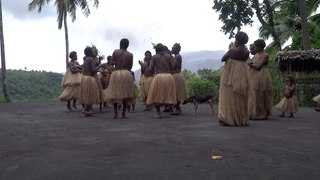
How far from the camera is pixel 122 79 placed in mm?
9375

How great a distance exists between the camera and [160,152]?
5.22 meters

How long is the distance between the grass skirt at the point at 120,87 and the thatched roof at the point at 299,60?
7142 mm

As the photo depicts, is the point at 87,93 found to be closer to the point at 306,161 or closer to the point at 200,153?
the point at 200,153

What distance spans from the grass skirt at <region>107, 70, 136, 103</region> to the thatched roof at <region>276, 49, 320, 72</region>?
7142 mm

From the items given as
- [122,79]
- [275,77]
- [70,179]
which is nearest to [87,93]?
[122,79]

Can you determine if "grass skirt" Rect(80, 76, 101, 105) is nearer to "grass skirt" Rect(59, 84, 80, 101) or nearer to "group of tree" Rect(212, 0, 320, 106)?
"grass skirt" Rect(59, 84, 80, 101)

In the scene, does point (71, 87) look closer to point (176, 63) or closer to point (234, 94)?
point (176, 63)

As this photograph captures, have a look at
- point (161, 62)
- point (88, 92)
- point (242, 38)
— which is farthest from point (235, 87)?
point (88, 92)

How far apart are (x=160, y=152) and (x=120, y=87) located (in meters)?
4.32

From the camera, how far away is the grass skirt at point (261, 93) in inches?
367

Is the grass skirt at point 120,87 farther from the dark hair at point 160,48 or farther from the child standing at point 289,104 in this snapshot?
the child standing at point 289,104

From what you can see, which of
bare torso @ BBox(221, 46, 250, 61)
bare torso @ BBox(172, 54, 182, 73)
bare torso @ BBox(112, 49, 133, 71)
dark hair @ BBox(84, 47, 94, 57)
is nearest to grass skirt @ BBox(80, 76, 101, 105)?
dark hair @ BBox(84, 47, 94, 57)

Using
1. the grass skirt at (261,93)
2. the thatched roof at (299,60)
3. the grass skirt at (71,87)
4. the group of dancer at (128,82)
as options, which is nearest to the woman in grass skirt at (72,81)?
the grass skirt at (71,87)

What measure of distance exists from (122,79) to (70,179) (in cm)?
546
